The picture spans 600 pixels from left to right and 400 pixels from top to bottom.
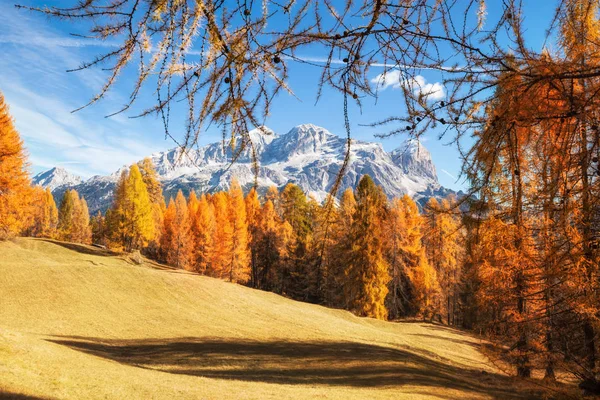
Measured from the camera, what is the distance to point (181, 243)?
4188 cm

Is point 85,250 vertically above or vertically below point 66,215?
below

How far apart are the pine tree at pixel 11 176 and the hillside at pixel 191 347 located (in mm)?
3080

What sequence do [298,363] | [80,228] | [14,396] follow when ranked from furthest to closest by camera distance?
1. [80,228]
2. [298,363]
3. [14,396]

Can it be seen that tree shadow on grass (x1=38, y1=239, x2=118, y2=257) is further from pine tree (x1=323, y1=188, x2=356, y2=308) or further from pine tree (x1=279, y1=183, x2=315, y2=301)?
pine tree (x1=323, y1=188, x2=356, y2=308)

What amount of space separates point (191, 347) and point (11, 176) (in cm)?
1763

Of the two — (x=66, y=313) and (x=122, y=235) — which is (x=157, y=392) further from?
(x=122, y=235)

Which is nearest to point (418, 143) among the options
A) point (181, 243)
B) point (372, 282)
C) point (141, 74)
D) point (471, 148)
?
point (471, 148)

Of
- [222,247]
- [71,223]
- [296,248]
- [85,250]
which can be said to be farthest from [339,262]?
[71,223]

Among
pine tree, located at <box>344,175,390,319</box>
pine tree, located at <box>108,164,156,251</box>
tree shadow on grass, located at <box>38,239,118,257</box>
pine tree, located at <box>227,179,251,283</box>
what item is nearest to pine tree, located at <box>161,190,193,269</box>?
pine tree, located at <box>227,179,251,283</box>

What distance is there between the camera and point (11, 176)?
73.6 feet

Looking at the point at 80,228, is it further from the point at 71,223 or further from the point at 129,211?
the point at 129,211

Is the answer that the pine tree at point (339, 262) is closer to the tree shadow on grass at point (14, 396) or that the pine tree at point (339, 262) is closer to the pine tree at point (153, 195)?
the tree shadow on grass at point (14, 396)

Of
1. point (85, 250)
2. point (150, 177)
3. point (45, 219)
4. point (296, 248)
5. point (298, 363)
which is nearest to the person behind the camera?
point (298, 363)

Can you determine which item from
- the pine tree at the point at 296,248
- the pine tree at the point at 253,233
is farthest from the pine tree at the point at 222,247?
the pine tree at the point at 296,248
